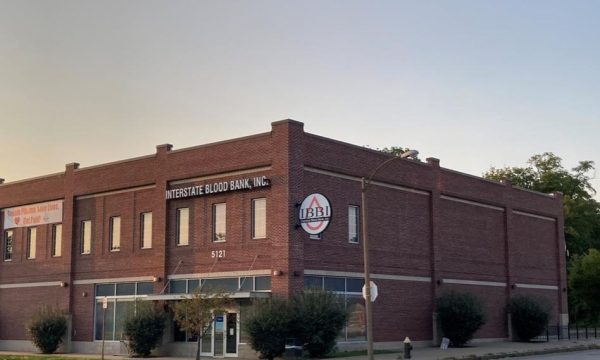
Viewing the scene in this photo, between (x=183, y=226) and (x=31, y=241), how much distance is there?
1431 cm

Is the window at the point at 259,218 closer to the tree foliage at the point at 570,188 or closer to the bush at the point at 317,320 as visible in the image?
the bush at the point at 317,320

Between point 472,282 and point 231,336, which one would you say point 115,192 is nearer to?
point 231,336

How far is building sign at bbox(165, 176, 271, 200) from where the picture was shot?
3591 cm

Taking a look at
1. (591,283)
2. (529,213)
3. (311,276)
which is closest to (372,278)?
(311,276)

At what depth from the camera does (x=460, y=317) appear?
137ft

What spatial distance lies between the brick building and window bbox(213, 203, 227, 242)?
79mm

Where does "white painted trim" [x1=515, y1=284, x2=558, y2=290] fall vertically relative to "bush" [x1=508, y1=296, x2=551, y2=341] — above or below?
above

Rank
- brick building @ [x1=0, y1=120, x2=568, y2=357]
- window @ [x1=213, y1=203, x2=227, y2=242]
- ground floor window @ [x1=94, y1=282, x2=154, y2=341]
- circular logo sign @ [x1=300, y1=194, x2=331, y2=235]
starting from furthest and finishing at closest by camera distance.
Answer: ground floor window @ [x1=94, y1=282, x2=154, y2=341] → window @ [x1=213, y1=203, x2=227, y2=242] → brick building @ [x1=0, y1=120, x2=568, y2=357] → circular logo sign @ [x1=300, y1=194, x2=331, y2=235]

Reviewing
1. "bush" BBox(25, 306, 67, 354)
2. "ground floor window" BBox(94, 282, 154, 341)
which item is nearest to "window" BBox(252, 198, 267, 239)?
"ground floor window" BBox(94, 282, 154, 341)

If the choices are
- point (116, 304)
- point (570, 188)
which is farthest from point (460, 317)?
point (570, 188)

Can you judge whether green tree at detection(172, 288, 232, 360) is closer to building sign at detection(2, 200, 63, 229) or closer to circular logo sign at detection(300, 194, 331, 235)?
circular logo sign at detection(300, 194, 331, 235)

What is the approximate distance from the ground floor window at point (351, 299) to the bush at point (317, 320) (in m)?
2.58

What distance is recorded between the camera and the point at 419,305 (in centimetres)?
4209

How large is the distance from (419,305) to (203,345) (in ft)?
40.8
